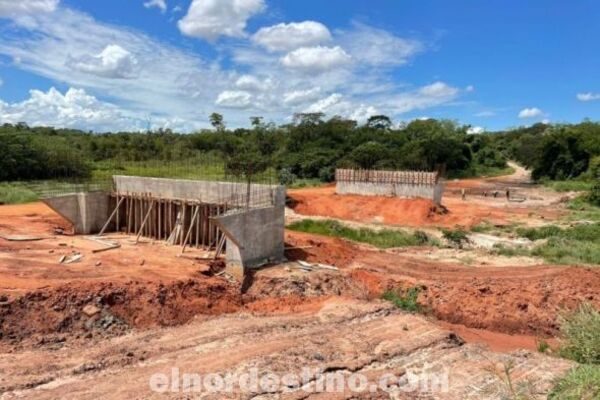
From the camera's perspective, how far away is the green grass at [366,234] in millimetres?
18969

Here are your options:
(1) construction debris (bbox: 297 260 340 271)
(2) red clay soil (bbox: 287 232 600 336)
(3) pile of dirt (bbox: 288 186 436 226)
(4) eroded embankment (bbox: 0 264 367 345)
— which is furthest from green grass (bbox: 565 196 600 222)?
(4) eroded embankment (bbox: 0 264 367 345)

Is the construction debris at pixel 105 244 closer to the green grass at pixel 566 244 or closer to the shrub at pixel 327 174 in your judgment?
the green grass at pixel 566 244

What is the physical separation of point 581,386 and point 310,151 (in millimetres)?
40754

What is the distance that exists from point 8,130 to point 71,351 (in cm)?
2994

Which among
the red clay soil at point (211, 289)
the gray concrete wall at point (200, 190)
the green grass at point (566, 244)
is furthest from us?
the green grass at point (566, 244)

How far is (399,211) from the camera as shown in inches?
998

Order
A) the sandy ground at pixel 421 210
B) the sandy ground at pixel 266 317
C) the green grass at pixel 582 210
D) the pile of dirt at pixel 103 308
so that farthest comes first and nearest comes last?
the green grass at pixel 582 210 → the sandy ground at pixel 421 210 → the pile of dirt at pixel 103 308 → the sandy ground at pixel 266 317

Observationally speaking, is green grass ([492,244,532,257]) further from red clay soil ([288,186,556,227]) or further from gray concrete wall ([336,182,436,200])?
gray concrete wall ([336,182,436,200])

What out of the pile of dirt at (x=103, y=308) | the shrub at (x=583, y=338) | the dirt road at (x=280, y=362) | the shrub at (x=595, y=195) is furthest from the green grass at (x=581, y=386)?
the shrub at (x=595, y=195)

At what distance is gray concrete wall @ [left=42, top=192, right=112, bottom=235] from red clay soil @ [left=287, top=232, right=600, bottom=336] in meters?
7.71

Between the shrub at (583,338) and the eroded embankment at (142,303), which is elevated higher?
the shrub at (583,338)

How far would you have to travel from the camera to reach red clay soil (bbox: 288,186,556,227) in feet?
79.5

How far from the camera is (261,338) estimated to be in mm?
9500

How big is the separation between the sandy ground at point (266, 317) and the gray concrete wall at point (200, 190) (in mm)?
1792
